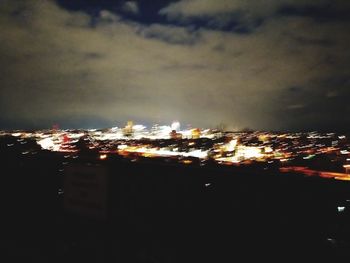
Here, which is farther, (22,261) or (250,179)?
(250,179)

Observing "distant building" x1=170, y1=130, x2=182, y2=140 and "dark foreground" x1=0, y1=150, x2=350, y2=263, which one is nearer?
"dark foreground" x1=0, y1=150, x2=350, y2=263

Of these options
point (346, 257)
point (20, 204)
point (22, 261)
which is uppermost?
point (20, 204)

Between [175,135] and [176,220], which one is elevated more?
[175,135]

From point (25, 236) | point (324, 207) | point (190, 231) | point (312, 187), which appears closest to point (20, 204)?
point (25, 236)

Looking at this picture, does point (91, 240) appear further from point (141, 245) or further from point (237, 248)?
point (237, 248)

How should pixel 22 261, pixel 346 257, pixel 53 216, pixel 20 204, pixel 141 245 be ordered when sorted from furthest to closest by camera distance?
1. pixel 20 204
2. pixel 53 216
3. pixel 141 245
4. pixel 346 257
5. pixel 22 261

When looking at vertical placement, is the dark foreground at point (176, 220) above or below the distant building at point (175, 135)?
below

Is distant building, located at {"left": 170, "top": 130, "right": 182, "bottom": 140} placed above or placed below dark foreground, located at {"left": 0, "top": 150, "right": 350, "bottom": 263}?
above

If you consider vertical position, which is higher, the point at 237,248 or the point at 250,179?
the point at 250,179
